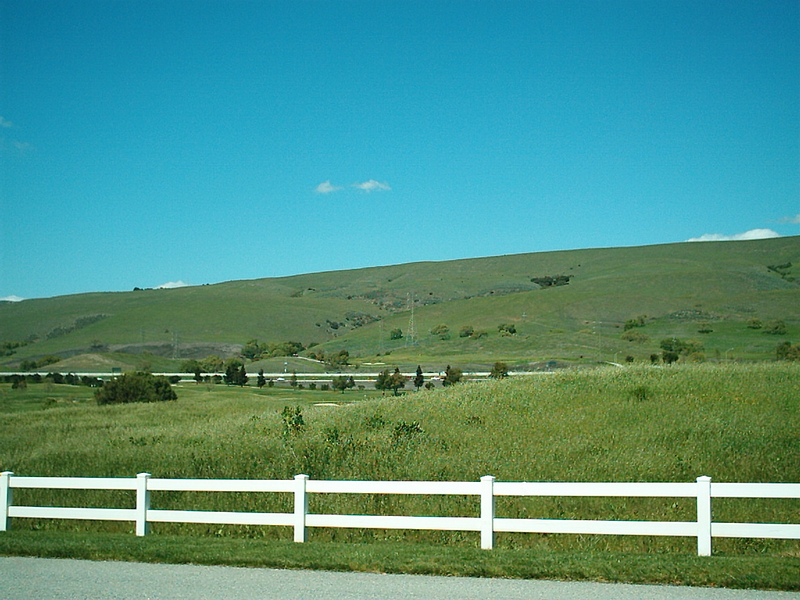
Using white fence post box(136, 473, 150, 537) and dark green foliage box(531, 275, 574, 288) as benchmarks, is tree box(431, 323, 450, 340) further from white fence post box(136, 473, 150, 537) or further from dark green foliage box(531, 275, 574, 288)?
white fence post box(136, 473, 150, 537)

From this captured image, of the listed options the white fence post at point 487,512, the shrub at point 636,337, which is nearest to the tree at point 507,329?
the shrub at point 636,337

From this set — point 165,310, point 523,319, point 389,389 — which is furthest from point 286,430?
point 165,310

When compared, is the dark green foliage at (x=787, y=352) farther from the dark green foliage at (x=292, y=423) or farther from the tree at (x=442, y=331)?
the tree at (x=442, y=331)

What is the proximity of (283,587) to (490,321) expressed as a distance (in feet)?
431

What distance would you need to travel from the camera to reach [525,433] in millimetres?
23375

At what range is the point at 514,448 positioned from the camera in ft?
70.0

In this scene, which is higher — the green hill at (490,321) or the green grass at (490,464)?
the green hill at (490,321)

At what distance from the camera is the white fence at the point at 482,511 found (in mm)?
10875

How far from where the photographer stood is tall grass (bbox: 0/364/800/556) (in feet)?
53.8

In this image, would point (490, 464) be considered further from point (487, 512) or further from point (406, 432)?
point (487, 512)

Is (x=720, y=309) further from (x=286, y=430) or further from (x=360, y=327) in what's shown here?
(x=286, y=430)

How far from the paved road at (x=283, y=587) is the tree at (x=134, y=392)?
50691 millimetres

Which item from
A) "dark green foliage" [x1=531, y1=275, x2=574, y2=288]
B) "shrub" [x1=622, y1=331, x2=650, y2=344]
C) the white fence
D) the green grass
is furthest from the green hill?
the white fence

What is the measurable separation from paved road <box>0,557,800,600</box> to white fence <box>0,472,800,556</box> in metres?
1.77
